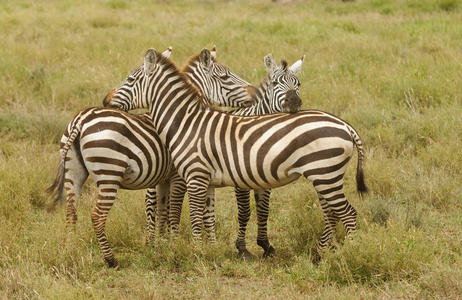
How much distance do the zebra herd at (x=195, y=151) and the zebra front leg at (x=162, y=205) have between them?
2cm

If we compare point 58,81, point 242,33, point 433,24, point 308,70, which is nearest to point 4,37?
point 58,81

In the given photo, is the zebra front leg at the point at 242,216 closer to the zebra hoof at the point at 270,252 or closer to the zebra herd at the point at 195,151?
the zebra herd at the point at 195,151

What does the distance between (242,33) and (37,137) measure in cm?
745

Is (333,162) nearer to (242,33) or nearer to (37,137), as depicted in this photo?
(37,137)

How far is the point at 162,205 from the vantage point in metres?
6.33

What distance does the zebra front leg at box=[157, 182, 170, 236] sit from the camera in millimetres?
6285

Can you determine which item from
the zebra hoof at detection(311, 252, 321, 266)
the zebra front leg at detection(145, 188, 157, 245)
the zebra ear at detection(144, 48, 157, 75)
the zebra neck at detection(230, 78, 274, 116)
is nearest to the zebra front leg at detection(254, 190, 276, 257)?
the zebra hoof at detection(311, 252, 321, 266)

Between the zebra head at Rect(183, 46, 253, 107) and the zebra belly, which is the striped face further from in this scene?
the zebra belly

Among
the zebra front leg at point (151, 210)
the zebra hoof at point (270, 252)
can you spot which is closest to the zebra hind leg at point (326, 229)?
the zebra hoof at point (270, 252)

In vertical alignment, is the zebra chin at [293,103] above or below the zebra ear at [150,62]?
below

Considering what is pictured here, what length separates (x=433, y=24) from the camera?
14.2 metres

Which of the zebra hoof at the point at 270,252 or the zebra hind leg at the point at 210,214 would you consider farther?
the zebra hoof at the point at 270,252

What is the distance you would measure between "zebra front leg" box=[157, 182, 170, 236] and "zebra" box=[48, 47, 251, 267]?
305mm

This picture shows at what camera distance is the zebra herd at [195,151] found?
510 cm
